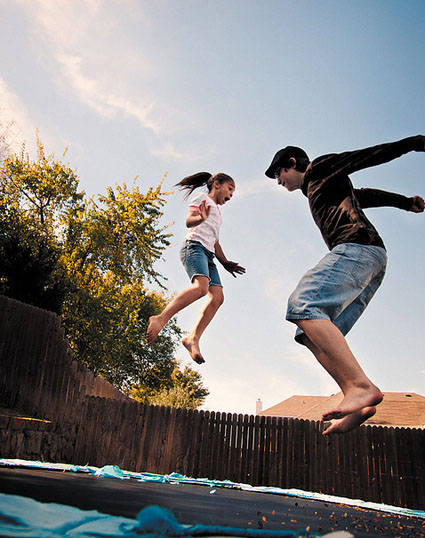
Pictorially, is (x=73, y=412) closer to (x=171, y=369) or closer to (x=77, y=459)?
(x=77, y=459)

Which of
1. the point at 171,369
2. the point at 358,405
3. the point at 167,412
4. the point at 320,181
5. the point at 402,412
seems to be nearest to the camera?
the point at 358,405

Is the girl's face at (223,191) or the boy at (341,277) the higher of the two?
the girl's face at (223,191)

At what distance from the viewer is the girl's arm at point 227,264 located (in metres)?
3.47

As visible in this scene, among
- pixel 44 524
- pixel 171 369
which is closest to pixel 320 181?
pixel 44 524

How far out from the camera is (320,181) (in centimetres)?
211

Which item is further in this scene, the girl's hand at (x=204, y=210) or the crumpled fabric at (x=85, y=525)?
the girl's hand at (x=204, y=210)

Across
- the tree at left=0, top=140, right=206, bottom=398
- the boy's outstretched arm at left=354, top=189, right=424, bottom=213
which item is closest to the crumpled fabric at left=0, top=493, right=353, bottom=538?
the boy's outstretched arm at left=354, top=189, right=424, bottom=213

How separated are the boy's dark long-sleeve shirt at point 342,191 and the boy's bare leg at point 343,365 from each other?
46cm

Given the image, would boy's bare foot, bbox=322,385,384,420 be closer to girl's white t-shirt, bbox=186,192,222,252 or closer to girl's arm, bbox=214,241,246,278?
girl's white t-shirt, bbox=186,192,222,252

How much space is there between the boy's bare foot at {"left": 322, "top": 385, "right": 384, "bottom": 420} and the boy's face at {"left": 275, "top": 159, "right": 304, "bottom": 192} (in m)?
1.13

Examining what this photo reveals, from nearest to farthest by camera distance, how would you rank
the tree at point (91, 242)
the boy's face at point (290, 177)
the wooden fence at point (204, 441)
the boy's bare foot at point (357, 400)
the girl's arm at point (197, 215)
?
the boy's bare foot at point (357, 400), the boy's face at point (290, 177), the girl's arm at point (197, 215), the wooden fence at point (204, 441), the tree at point (91, 242)

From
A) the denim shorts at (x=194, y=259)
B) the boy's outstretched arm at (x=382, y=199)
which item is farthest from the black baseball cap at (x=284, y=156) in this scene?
the denim shorts at (x=194, y=259)

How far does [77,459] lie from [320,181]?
7202mm

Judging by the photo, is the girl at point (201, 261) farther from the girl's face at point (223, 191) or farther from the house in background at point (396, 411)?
the house in background at point (396, 411)
